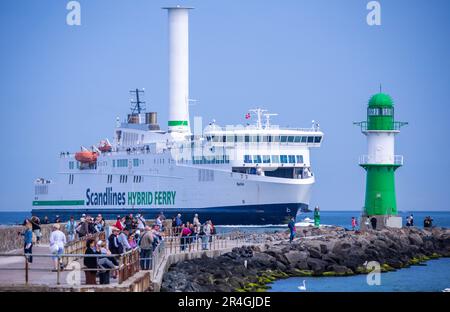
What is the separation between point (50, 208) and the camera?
264ft

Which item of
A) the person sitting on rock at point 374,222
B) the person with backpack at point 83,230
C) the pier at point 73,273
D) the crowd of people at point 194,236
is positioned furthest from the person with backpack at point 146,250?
the person sitting on rock at point 374,222

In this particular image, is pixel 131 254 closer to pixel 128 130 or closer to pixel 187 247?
pixel 187 247

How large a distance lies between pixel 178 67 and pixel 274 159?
15.0m

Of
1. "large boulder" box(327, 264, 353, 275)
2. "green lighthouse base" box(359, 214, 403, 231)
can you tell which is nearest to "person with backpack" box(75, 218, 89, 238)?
"large boulder" box(327, 264, 353, 275)

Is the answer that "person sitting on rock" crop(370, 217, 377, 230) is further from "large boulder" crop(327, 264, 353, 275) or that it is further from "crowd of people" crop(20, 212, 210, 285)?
"large boulder" crop(327, 264, 353, 275)

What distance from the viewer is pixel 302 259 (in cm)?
3462

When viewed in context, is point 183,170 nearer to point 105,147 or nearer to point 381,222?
point 105,147

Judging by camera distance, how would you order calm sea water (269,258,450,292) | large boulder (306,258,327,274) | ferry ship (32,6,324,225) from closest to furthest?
calm sea water (269,258,450,292)
large boulder (306,258,327,274)
ferry ship (32,6,324,225)

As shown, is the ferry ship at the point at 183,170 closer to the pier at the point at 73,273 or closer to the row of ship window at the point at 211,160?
the row of ship window at the point at 211,160

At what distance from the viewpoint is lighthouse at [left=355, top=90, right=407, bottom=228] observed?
44281 millimetres

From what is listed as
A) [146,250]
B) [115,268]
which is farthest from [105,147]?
[115,268]

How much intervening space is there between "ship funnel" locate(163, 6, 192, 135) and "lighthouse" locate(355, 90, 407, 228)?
106 feet

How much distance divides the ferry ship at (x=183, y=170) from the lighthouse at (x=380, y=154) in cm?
1855
